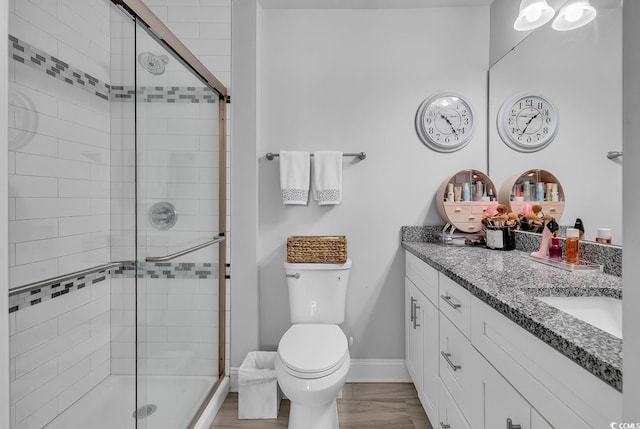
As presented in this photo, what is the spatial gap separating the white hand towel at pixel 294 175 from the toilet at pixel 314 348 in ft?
1.44

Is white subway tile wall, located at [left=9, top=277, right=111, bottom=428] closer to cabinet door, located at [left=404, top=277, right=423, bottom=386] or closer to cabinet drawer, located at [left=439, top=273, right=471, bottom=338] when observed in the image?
cabinet drawer, located at [left=439, top=273, right=471, bottom=338]

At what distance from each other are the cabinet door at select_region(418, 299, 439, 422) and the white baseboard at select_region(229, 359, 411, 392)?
50cm

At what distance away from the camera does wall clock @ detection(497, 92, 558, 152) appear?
1767mm

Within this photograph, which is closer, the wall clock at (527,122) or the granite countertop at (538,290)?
the granite countertop at (538,290)

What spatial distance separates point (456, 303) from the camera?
134 cm

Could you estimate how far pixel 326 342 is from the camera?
1.77 metres

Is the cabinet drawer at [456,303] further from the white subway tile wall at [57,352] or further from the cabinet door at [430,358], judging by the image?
the white subway tile wall at [57,352]

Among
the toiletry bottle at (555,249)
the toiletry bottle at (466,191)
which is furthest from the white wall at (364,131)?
the toiletry bottle at (555,249)

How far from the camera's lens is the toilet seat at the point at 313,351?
5.11ft

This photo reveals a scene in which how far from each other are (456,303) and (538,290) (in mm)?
300

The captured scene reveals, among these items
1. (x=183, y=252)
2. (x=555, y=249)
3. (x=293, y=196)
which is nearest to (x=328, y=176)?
(x=293, y=196)

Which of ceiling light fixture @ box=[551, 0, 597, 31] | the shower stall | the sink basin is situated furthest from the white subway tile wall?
ceiling light fixture @ box=[551, 0, 597, 31]

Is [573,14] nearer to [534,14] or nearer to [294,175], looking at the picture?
[534,14]

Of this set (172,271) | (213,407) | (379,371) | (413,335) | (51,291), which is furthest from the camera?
(379,371)
